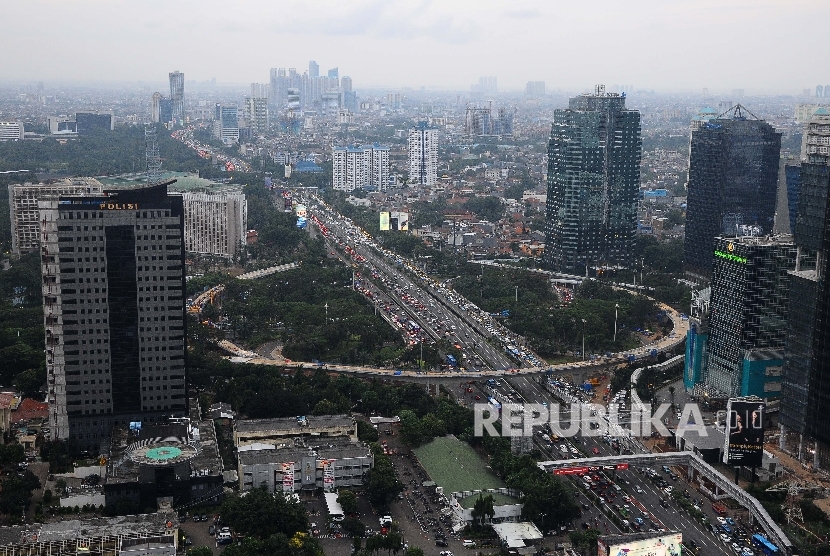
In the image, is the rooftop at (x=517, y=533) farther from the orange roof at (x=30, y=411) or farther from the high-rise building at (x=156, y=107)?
the high-rise building at (x=156, y=107)

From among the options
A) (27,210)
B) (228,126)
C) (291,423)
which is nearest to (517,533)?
(291,423)

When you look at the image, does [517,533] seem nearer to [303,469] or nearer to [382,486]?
[382,486]

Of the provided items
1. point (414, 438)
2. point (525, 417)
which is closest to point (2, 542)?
point (414, 438)

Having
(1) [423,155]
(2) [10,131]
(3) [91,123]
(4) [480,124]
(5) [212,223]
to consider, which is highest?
(4) [480,124]

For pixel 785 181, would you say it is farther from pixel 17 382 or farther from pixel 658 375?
pixel 17 382

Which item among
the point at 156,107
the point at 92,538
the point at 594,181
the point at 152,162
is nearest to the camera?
the point at 92,538
